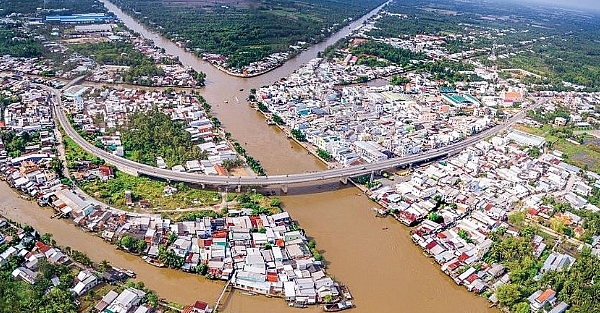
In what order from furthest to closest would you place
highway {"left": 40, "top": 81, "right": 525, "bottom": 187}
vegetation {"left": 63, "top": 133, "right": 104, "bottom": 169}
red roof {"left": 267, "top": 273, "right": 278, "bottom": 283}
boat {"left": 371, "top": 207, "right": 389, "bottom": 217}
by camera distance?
vegetation {"left": 63, "top": 133, "right": 104, "bottom": 169} < highway {"left": 40, "top": 81, "right": 525, "bottom": 187} < boat {"left": 371, "top": 207, "right": 389, "bottom": 217} < red roof {"left": 267, "top": 273, "right": 278, "bottom": 283}

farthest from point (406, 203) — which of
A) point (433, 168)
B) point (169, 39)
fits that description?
point (169, 39)

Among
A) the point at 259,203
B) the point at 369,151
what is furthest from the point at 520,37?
the point at 259,203

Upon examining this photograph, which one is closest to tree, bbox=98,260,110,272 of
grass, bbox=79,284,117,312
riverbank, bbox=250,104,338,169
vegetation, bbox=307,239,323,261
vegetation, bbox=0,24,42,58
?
grass, bbox=79,284,117,312

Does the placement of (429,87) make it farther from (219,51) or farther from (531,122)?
(219,51)

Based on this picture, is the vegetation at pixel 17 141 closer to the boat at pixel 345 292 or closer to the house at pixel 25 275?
the house at pixel 25 275

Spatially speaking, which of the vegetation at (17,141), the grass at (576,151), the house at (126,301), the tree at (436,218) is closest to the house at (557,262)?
the tree at (436,218)

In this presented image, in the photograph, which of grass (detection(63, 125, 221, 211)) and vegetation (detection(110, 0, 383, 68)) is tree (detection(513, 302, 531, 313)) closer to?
grass (detection(63, 125, 221, 211))
